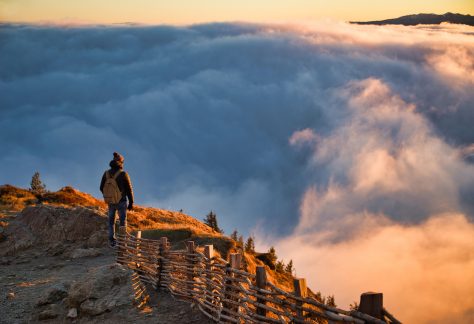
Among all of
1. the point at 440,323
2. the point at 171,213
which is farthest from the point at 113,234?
the point at 440,323

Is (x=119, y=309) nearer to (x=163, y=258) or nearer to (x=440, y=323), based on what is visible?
(x=163, y=258)

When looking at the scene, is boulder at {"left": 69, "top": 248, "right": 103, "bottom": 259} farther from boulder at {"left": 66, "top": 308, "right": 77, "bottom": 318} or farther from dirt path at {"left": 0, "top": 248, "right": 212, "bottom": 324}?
boulder at {"left": 66, "top": 308, "right": 77, "bottom": 318}

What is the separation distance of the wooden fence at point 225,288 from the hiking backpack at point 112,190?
879mm

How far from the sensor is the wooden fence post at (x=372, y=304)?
684 centimetres

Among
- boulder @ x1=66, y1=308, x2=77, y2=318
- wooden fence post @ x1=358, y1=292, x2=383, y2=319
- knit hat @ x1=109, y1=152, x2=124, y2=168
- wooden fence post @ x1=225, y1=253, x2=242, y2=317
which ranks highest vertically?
knit hat @ x1=109, y1=152, x2=124, y2=168

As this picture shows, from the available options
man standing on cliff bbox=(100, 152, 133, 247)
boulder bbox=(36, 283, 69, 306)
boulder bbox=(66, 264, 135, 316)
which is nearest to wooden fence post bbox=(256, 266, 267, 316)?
boulder bbox=(66, 264, 135, 316)

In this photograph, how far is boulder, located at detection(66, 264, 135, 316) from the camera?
37.0ft

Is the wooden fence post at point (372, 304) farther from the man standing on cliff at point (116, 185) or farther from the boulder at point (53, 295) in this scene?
the man standing on cliff at point (116, 185)

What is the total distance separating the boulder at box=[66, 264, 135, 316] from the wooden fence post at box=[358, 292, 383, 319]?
234 inches

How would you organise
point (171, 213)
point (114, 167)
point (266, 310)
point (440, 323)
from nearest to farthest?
1. point (266, 310)
2. point (114, 167)
3. point (171, 213)
4. point (440, 323)

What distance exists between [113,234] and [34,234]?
15.2ft

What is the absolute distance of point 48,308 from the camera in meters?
11.9

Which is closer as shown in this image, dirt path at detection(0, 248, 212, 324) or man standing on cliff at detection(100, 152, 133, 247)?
dirt path at detection(0, 248, 212, 324)

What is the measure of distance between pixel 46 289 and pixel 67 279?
3.95 feet
